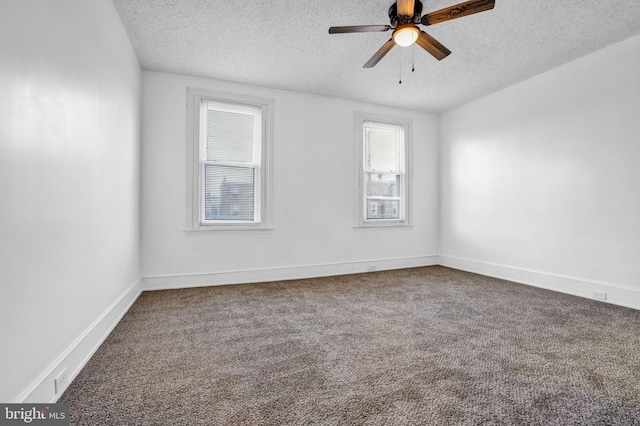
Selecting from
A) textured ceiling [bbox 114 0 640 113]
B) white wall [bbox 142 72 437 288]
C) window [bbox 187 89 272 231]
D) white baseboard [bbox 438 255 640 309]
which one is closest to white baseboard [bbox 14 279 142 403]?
white wall [bbox 142 72 437 288]

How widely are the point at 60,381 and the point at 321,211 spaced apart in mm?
3496

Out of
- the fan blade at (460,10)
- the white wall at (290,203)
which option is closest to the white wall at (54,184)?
the white wall at (290,203)

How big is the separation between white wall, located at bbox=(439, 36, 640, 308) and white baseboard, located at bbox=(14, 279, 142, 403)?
4802 millimetres

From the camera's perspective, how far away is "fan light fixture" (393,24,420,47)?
7.80ft

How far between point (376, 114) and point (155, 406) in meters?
4.78

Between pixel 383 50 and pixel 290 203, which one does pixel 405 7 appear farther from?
pixel 290 203

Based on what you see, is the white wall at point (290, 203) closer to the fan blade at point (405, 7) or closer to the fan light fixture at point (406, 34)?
the fan light fixture at point (406, 34)

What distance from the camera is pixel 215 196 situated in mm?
4125

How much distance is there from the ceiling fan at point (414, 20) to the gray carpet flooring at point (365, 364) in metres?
2.44

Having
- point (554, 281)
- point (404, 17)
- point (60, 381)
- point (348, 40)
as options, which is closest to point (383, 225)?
point (554, 281)

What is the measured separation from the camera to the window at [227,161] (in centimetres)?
396

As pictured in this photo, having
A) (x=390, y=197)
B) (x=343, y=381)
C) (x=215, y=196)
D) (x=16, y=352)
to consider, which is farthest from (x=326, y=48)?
(x=16, y=352)

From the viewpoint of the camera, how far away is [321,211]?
465 cm

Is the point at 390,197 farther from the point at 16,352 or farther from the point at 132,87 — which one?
the point at 16,352
